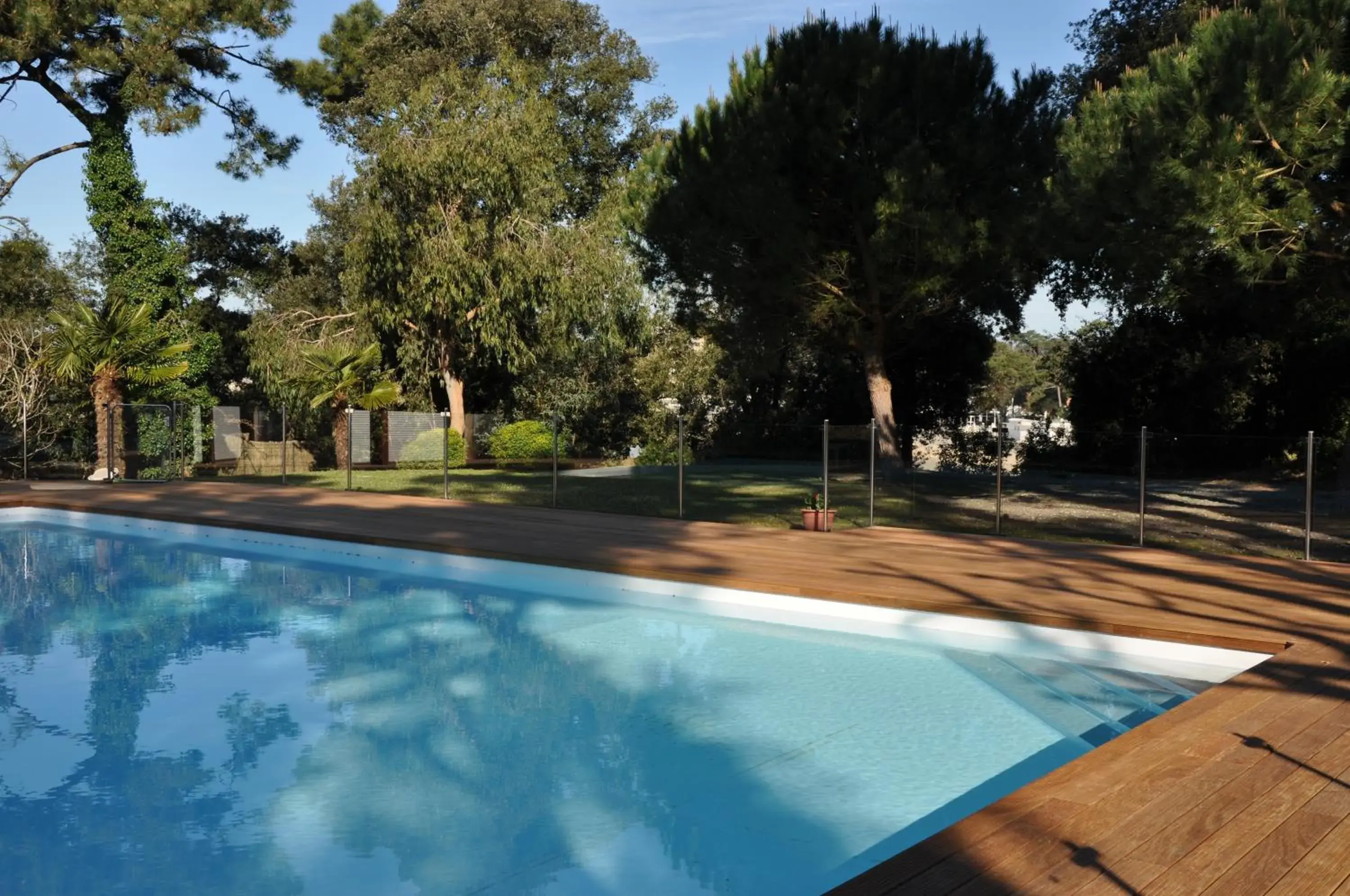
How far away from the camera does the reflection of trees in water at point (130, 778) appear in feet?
12.5

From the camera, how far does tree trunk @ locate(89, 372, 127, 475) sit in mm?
18828

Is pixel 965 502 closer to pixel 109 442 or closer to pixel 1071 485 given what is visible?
pixel 1071 485

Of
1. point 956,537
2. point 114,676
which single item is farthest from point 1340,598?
point 114,676

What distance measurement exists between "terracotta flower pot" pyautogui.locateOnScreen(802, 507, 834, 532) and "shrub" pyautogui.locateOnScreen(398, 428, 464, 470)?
43.5 ft

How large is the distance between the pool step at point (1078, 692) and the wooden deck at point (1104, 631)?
0.31 meters

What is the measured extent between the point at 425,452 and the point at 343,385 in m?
2.36

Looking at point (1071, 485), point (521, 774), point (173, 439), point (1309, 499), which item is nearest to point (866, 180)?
point (1071, 485)

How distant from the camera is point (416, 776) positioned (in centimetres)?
488

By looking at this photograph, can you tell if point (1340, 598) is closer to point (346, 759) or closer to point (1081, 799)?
point (1081, 799)

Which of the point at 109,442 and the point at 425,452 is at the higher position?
the point at 109,442

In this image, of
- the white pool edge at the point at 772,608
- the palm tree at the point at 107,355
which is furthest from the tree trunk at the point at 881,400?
the palm tree at the point at 107,355

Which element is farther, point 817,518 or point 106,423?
point 106,423

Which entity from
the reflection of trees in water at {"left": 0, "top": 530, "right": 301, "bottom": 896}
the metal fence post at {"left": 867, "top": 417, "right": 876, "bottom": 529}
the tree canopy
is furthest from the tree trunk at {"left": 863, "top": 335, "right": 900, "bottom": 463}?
the reflection of trees in water at {"left": 0, "top": 530, "right": 301, "bottom": 896}

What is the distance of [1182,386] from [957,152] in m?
8.35
